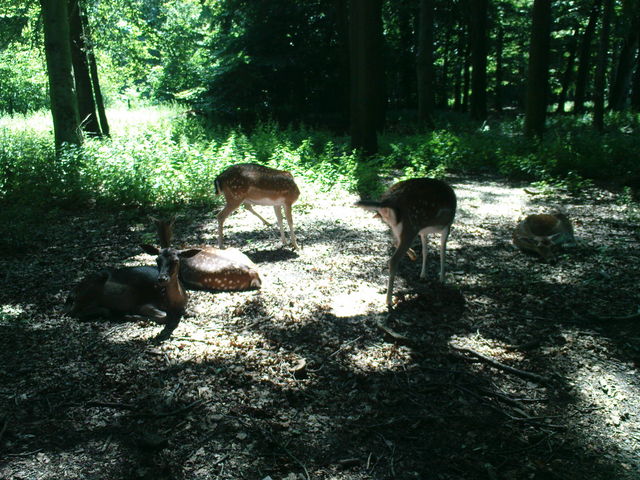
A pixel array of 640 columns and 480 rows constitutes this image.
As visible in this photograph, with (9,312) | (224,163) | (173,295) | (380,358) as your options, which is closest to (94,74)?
(224,163)

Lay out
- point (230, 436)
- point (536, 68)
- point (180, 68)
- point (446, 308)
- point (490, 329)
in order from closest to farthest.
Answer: point (230, 436) → point (490, 329) → point (446, 308) → point (536, 68) → point (180, 68)

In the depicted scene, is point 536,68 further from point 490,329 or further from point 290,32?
point 490,329

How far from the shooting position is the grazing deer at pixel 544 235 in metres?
6.50

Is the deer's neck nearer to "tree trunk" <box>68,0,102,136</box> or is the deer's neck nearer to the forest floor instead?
the forest floor

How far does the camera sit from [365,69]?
1356 cm

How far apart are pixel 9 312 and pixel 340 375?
3374mm

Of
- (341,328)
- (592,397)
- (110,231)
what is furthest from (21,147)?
(592,397)

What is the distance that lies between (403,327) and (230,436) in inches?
80.9

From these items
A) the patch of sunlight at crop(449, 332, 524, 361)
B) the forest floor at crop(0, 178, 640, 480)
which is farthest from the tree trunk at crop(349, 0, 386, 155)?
the patch of sunlight at crop(449, 332, 524, 361)

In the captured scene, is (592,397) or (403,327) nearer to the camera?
(592,397)

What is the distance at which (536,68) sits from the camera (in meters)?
14.1

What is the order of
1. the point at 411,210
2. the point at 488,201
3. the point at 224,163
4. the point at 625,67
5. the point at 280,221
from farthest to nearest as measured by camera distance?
the point at 625,67, the point at 224,163, the point at 488,201, the point at 280,221, the point at 411,210

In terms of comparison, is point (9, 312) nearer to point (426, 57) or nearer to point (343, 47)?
point (343, 47)

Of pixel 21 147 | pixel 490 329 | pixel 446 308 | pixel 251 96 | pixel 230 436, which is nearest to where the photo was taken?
pixel 230 436
